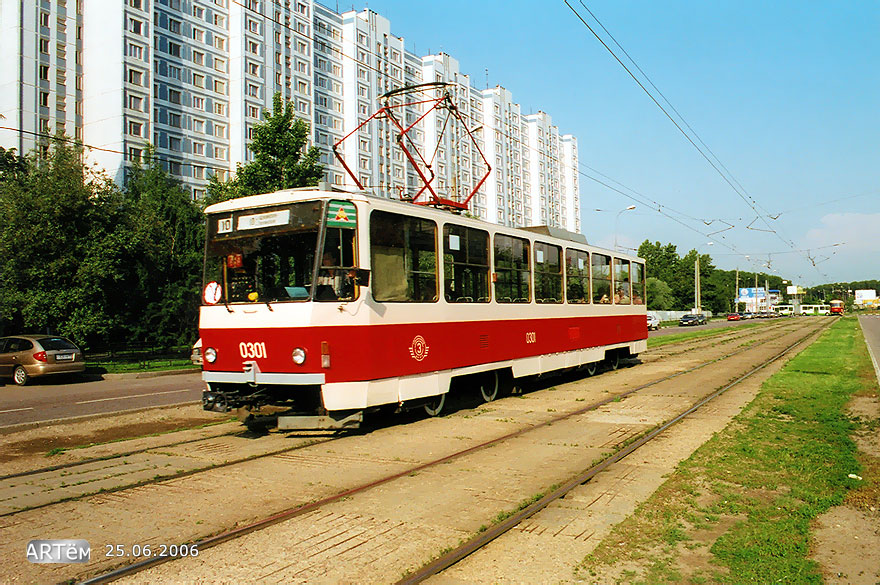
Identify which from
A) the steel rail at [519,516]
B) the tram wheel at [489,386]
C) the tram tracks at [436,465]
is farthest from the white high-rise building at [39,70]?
the steel rail at [519,516]

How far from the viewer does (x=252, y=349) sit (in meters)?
8.84

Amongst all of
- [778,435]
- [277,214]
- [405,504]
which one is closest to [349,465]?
[405,504]

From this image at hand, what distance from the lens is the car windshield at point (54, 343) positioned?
65.8ft

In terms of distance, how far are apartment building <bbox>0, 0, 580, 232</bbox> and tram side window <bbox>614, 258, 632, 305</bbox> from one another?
54.2 feet

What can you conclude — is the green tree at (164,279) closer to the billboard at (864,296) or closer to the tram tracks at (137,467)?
the tram tracks at (137,467)

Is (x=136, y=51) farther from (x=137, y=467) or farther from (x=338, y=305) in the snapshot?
(x=137, y=467)

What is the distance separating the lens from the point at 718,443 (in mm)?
8203

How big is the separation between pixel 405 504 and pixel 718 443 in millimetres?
4451

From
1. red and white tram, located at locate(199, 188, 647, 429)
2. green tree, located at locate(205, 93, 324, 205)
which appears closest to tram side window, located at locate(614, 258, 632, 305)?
red and white tram, located at locate(199, 188, 647, 429)

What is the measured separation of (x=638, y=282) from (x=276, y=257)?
45.6ft

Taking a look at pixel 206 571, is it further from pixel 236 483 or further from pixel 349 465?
pixel 349 465

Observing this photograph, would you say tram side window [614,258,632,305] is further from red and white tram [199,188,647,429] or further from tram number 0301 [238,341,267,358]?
tram number 0301 [238,341,267,358]

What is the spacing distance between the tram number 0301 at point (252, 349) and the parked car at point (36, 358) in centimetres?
1406

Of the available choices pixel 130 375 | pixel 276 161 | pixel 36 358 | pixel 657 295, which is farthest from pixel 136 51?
pixel 657 295
